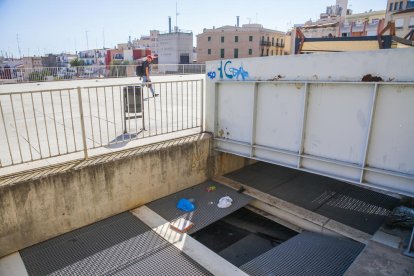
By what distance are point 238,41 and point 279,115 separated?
68280 mm

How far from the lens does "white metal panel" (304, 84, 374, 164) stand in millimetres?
4316

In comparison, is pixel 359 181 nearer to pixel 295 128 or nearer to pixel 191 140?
pixel 295 128

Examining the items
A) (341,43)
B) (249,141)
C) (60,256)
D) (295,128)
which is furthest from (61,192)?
(341,43)

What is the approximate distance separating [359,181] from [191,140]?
3421 mm

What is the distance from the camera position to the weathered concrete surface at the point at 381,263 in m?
3.73

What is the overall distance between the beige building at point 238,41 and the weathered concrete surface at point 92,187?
63.9m

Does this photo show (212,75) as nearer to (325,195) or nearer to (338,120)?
(338,120)

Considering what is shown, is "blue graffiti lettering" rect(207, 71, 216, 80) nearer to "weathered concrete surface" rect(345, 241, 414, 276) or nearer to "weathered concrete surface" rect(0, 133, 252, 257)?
"weathered concrete surface" rect(0, 133, 252, 257)

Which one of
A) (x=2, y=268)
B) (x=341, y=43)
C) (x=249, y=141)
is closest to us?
(x=2, y=268)

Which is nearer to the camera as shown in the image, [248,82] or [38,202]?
[38,202]

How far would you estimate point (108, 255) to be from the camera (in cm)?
416

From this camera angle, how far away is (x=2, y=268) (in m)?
3.82

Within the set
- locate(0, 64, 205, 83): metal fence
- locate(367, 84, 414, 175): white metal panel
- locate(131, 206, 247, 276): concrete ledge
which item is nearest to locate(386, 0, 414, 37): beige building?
locate(0, 64, 205, 83): metal fence

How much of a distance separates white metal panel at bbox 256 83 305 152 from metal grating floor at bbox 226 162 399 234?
143 cm
